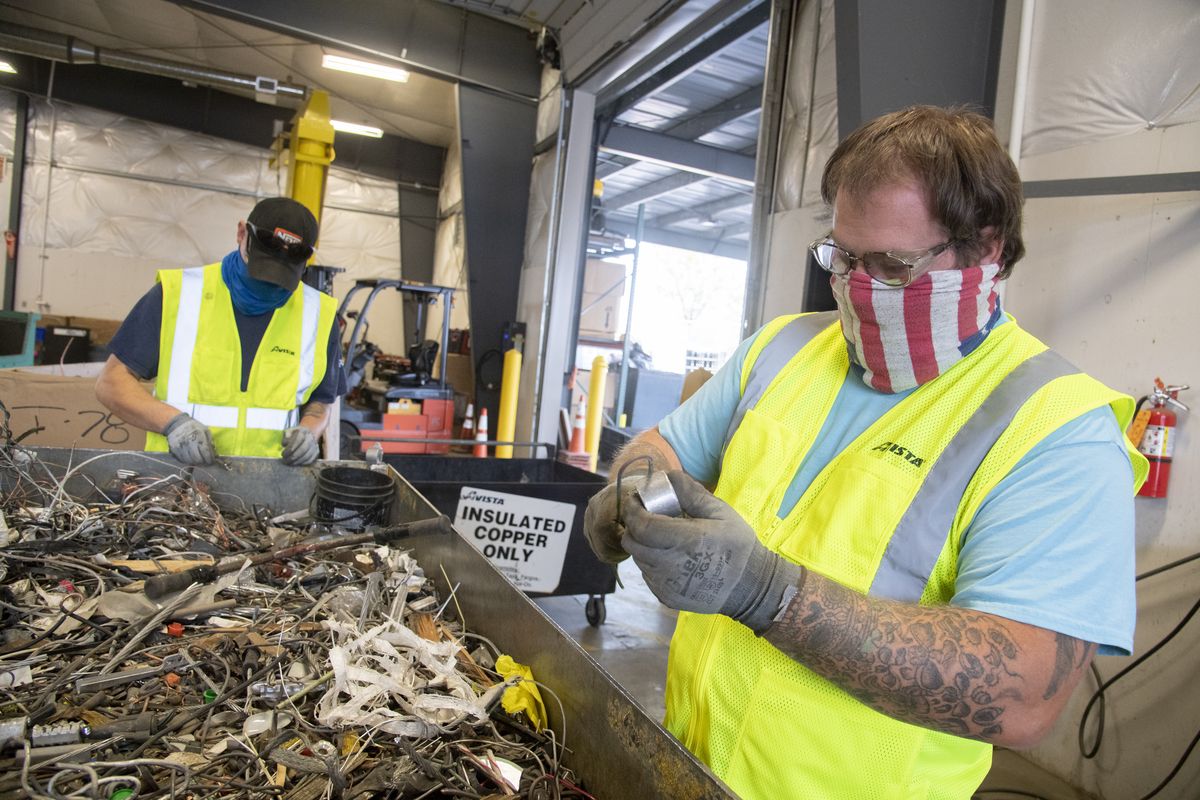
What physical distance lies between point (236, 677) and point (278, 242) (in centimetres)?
156

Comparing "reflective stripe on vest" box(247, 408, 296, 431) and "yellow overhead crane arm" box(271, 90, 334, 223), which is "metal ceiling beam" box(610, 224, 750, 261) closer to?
"yellow overhead crane arm" box(271, 90, 334, 223)

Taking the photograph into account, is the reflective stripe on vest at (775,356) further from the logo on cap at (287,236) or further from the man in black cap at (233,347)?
the logo on cap at (287,236)

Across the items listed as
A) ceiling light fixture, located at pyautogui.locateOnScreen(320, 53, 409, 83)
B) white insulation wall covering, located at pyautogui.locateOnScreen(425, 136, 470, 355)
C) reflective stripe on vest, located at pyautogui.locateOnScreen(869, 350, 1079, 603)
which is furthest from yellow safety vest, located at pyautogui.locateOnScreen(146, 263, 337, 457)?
white insulation wall covering, located at pyautogui.locateOnScreen(425, 136, 470, 355)

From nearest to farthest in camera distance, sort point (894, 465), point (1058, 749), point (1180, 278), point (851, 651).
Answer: point (851, 651)
point (894, 465)
point (1180, 278)
point (1058, 749)

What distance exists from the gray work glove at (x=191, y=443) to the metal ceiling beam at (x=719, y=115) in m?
5.99

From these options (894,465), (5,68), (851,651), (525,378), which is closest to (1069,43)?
(894,465)

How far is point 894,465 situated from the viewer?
99cm

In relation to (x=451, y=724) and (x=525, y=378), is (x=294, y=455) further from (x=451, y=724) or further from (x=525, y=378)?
(x=525, y=378)

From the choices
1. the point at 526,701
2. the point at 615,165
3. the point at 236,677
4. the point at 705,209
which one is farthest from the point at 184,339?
the point at 705,209

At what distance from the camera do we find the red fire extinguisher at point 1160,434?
220 cm

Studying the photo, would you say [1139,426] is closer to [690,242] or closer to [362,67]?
[362,67]

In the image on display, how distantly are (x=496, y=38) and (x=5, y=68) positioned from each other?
5819mm

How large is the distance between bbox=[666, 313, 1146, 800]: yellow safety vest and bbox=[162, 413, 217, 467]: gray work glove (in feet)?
5.36

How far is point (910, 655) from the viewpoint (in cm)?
85
